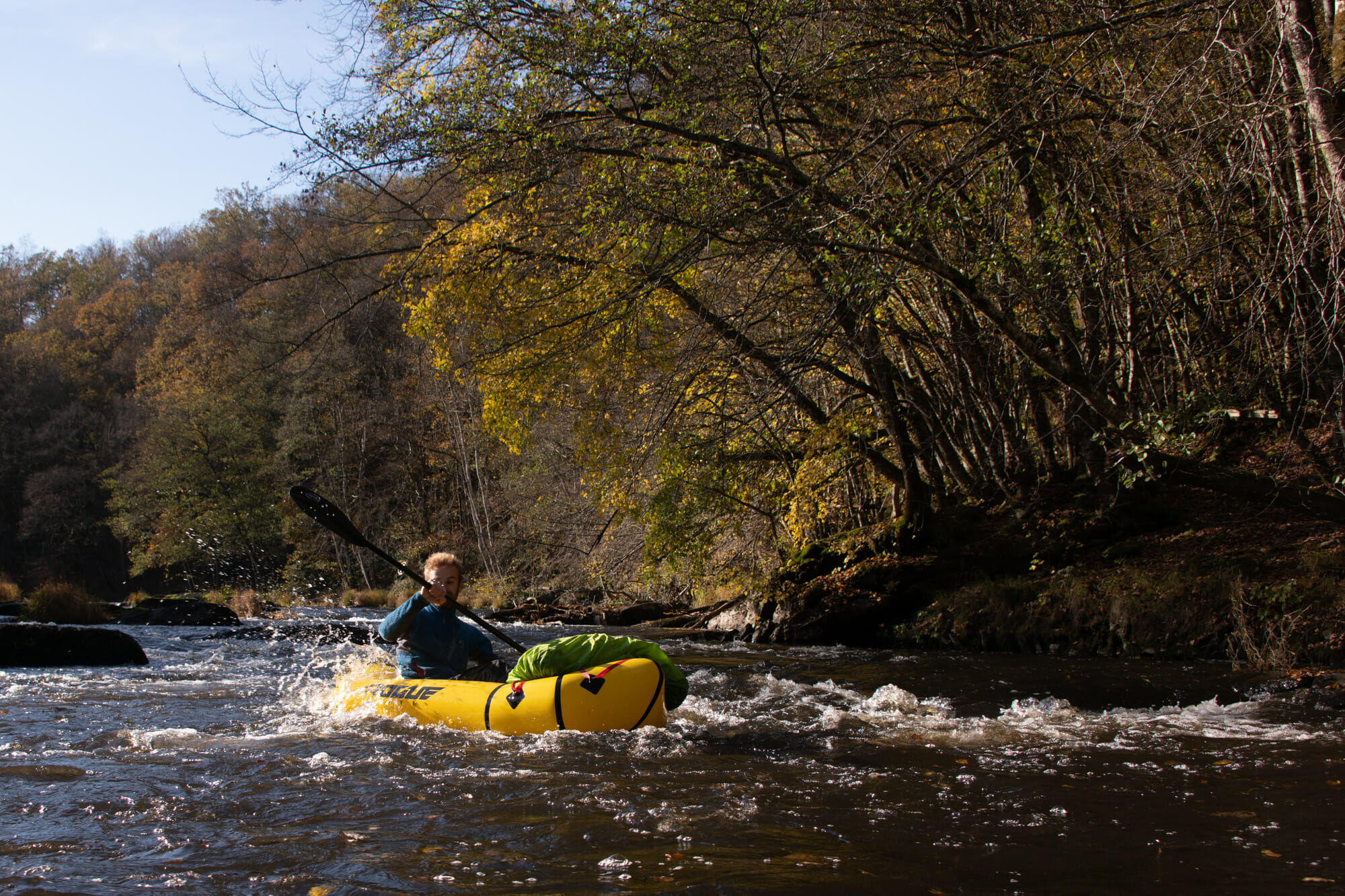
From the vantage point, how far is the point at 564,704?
492 cm

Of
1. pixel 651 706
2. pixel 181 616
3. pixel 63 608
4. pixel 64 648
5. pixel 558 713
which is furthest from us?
pixel 181 616

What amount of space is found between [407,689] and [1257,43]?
7.14 m

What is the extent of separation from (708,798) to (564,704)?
1498mm

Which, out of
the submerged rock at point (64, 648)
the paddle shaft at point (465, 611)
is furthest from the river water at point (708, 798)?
the submerged rock at point (64, 648)

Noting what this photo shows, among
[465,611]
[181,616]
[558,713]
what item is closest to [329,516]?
[465,611]

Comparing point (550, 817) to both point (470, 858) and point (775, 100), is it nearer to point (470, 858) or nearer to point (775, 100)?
point (470, 858)

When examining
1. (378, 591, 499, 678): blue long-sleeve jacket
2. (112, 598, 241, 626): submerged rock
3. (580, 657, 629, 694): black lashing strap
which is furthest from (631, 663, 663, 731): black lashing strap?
(112, 598, 241, 626): submerged rock

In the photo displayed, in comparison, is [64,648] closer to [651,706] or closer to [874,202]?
[651,706]

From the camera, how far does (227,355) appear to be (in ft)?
102

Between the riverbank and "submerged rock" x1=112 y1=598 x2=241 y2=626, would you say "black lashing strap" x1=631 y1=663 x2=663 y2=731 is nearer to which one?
the riverbank

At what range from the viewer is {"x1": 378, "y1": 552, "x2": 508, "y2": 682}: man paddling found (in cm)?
589

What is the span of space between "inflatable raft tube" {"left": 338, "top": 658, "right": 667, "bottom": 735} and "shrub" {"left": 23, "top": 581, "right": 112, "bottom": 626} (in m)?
11.4

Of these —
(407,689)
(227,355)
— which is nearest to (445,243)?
(407,689)

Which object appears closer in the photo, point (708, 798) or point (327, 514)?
point (708, 798)
